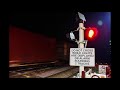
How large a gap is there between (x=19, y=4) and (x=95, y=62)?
67.7 inches

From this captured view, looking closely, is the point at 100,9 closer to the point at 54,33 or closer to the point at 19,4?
the point at 54,33

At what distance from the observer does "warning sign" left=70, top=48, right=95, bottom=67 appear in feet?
14.7

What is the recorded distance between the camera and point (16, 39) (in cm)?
447

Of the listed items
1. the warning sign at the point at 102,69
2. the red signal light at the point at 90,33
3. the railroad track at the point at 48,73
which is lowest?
the railroad track at the point at 48,73

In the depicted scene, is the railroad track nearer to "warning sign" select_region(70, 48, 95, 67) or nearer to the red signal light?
"warning sign" select_region(70, 48, 95, 67)

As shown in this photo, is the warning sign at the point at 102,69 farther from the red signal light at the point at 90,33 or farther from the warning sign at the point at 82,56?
the red signal light at the point at 90,33

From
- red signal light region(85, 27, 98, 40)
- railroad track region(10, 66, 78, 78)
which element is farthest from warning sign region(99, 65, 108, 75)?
red signal light region(85, 27, 98, 40)

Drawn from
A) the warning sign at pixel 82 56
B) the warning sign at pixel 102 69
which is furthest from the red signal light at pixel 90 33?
the warning sign at pixel 102 69

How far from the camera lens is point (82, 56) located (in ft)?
14.8

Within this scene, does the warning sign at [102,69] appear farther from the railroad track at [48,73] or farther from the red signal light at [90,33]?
the red signal light at [90,33]

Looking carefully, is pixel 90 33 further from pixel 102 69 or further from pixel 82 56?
pixel 102 69

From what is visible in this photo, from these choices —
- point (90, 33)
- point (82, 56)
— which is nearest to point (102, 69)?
point (82, 56)

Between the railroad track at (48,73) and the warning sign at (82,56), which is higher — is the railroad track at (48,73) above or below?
below

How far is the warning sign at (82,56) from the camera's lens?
4.47m
